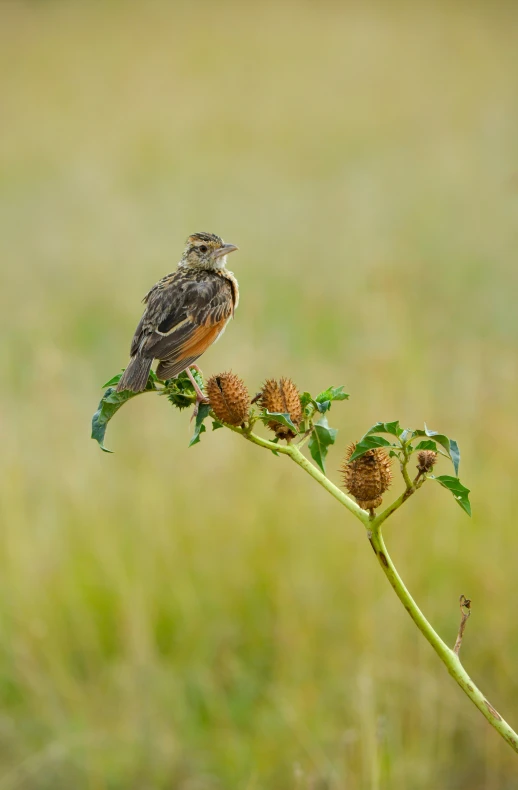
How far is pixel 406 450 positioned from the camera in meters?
1.44

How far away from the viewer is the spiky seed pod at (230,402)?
1636mm

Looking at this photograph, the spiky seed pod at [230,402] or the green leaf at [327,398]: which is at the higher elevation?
the green leaf at [327,398]

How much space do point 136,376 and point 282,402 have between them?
505 mm

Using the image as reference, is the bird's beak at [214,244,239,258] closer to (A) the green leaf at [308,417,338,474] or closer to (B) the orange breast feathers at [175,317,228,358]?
(B) the orange breast feathers at [175,317,228,358]

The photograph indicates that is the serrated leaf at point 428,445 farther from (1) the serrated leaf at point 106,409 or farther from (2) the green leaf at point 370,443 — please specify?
(1) the serrated leaf at point 106,409

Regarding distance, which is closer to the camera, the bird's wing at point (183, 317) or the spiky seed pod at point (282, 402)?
the spiky seed pod at point (282, 402)

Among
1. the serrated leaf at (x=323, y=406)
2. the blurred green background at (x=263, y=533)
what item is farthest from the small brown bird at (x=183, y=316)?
the blurred green background at (x=263, y=533)

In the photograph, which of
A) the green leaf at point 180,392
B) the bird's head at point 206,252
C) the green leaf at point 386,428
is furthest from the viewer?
the bird's head at point 206,252

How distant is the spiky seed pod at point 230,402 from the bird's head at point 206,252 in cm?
171

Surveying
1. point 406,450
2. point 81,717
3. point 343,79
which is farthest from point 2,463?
point 343,79

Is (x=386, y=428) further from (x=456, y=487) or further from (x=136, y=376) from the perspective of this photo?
(x=136, y=376)

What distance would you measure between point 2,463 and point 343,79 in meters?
18.0

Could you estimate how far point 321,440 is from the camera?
5.23 feet

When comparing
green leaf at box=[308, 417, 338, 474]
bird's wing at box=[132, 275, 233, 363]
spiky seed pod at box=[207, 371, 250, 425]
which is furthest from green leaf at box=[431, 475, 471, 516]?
bird's wing at box=[132, 275, 233, 363]
